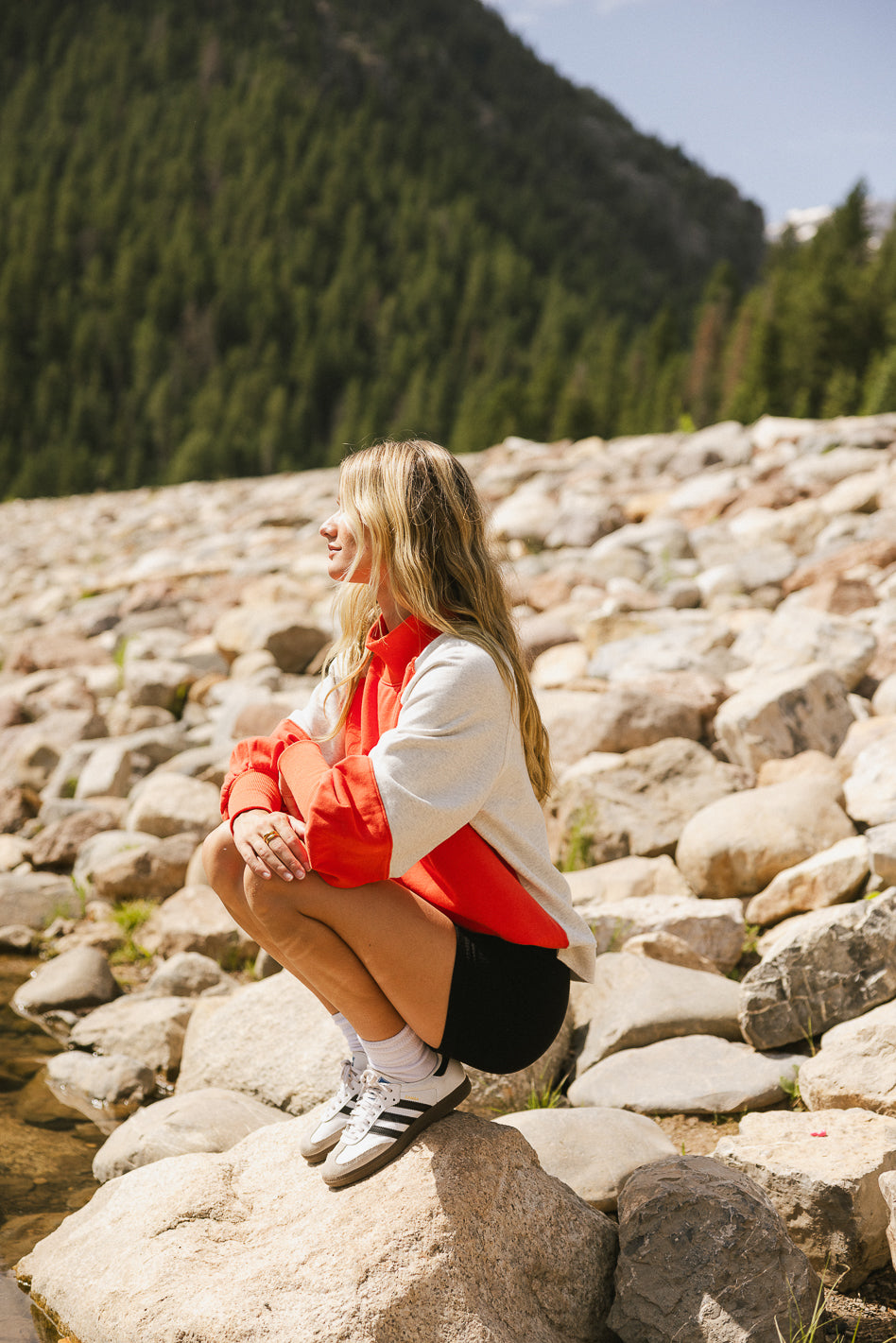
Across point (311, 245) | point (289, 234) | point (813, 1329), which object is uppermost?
point (289, 234)

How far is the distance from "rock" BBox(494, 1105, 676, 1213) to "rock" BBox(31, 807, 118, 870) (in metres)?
3.39

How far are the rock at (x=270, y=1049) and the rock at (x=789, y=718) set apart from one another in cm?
212

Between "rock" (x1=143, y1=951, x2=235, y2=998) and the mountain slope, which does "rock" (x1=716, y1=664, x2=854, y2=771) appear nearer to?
"rock" (x1=143, y1=951, x2=235, y2=998)

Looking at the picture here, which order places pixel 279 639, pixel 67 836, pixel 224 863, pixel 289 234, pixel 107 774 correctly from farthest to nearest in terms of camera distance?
1. pixel 289 234
2. pixel 279 639
3. pixel 107 774
4. pixel 67 836
5. pixel 224 863

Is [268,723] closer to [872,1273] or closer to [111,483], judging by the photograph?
[872,1273]

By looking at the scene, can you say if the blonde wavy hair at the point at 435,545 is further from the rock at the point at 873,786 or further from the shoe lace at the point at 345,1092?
the rock at the point at 873,786

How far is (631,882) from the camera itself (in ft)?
12.7

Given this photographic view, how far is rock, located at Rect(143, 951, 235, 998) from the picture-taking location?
4.06 meters

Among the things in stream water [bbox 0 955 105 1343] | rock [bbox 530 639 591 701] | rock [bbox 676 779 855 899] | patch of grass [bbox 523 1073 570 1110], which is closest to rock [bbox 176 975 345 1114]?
stream water [bbox 0 955 105 1343]

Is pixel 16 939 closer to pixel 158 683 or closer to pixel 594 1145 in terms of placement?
pixel 158 683

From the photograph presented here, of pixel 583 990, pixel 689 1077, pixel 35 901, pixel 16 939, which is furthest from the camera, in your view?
pixel 35 901

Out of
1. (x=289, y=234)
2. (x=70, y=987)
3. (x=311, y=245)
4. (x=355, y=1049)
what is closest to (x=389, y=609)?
(x=355, y=1049)

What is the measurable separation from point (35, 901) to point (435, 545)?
3.49m

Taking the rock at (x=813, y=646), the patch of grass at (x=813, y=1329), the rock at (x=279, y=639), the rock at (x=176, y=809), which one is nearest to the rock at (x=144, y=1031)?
the rock at (x=176, y=809)
